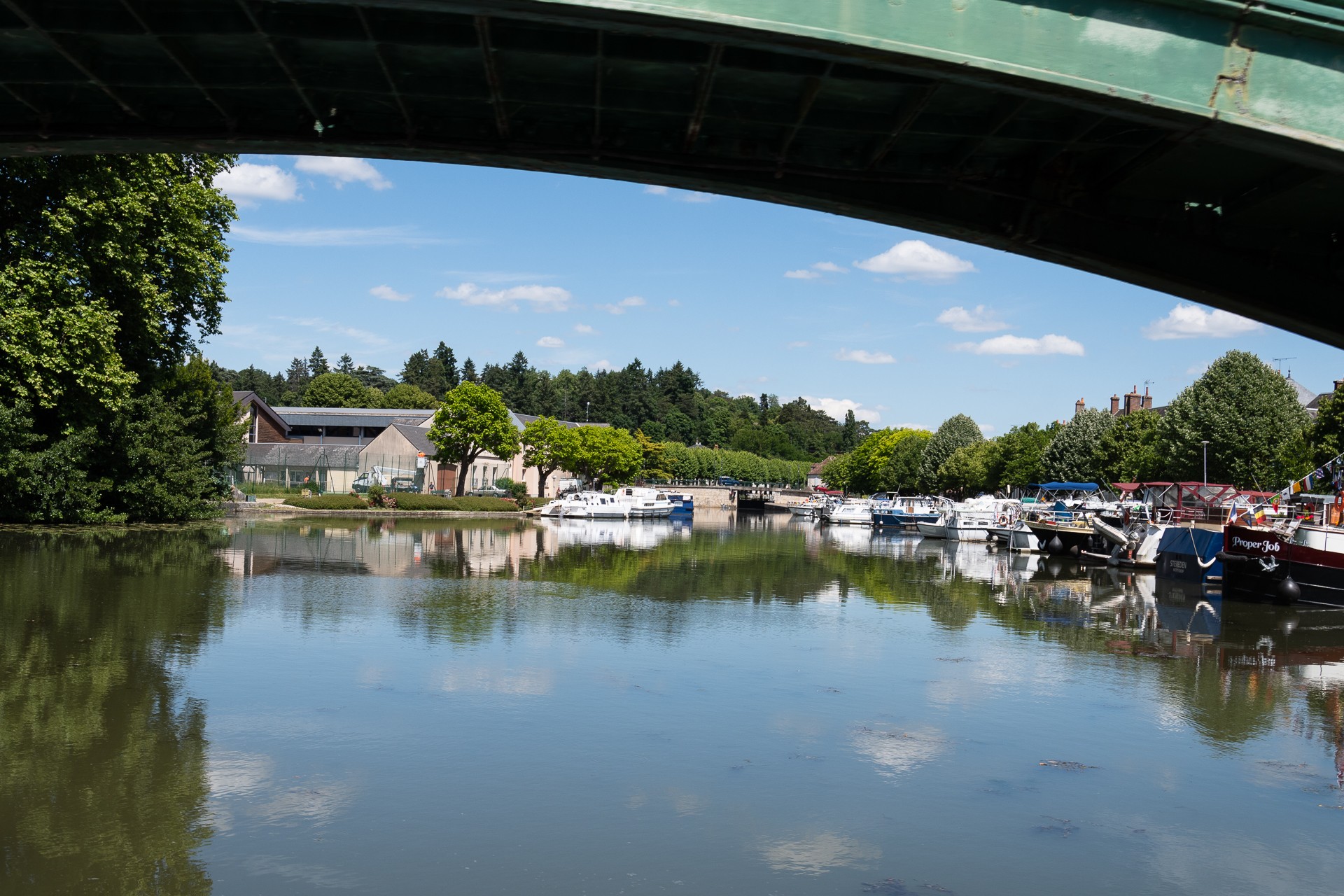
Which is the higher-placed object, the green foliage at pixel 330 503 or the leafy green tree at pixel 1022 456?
the leafy green tree at pixel 1022 456

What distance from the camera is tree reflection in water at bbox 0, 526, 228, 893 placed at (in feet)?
25.0

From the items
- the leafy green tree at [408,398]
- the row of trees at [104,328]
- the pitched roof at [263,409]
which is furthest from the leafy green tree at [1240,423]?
the leafy green tree at [408,398]

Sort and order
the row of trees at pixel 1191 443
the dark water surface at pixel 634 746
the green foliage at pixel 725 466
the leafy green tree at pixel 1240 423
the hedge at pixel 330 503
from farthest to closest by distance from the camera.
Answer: the green foliage at pixel 725 466 → the hedge at pixel 330 503 → the leafy green tree at pixel 1240 423 → the row of trees at pixel 1191 443 → the dark water surface at pixel 634 746

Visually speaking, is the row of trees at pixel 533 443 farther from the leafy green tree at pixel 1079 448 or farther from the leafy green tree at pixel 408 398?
the leafy green tree at pixel 1079 448

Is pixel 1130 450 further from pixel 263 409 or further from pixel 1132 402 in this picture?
pixel 263 409

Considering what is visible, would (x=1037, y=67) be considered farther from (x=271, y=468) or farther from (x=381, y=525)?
(x=271, y=468)

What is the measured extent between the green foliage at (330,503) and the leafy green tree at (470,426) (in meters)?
9.13

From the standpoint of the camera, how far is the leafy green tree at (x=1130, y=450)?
209 feet

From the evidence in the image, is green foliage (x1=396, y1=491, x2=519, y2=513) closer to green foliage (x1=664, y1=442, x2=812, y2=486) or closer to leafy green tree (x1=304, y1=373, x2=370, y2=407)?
green foliage (x1=664, y1=442, x2=812, y2=486)

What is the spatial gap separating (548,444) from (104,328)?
174 ft

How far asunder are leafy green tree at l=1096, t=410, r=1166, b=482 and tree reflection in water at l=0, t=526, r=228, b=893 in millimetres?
56877

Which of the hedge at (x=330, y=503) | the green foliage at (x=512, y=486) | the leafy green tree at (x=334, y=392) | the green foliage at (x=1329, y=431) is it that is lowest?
the hedge at (x=330, y=503)

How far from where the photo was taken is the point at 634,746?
11133 millimetres

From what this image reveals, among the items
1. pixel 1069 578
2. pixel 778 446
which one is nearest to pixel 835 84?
pixel 1069 578
